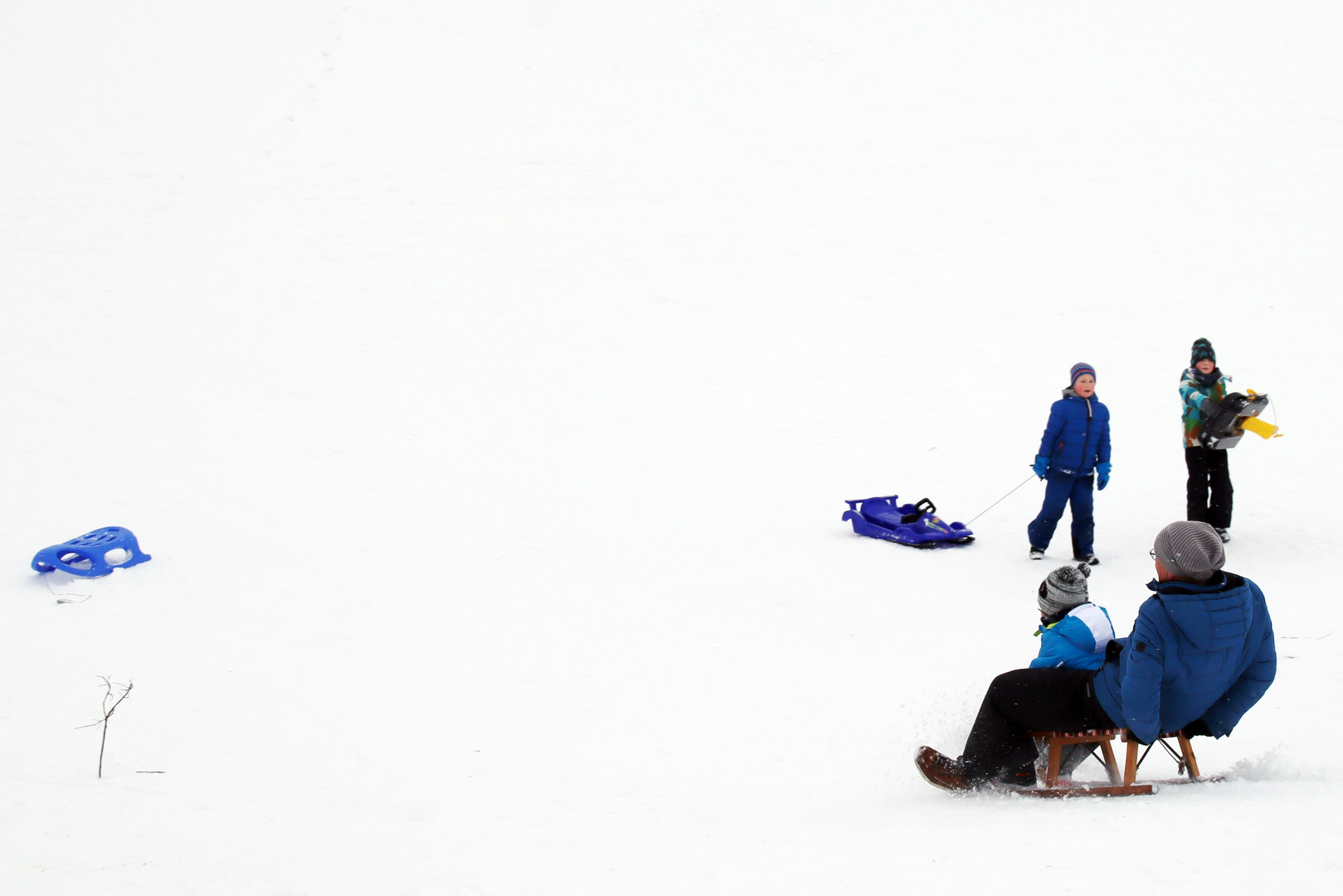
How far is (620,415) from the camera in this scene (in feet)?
37.7

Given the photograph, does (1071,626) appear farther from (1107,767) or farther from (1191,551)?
(1191,551)

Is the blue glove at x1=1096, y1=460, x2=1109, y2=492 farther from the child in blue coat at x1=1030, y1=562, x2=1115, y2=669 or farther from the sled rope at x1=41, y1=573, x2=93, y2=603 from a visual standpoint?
the sled rope at x1=41, y1=573, x2=93, y2=603

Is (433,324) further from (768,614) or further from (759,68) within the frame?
(759,68)

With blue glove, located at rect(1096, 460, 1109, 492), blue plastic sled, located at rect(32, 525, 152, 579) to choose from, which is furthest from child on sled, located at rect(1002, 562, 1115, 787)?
blue plastic sled, located at rect(32, 525, 152, 579)

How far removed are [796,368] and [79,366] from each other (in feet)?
28.2

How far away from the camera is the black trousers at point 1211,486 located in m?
7.71

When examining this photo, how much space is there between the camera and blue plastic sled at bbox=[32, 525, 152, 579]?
23.6ft

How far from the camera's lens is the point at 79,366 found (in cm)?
1170

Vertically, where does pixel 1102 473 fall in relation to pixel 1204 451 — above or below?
below

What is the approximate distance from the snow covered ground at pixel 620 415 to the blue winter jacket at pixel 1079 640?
23.4 inches

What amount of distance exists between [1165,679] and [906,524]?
16.1ft

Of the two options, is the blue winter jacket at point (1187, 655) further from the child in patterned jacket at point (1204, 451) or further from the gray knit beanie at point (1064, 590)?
the child in patterned jacket at point (1204, 451)

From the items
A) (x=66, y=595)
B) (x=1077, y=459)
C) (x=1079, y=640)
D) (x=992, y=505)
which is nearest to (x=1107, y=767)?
(x=1079, y=640)

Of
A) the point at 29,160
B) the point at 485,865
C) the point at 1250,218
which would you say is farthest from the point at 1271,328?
the point at 29,160
